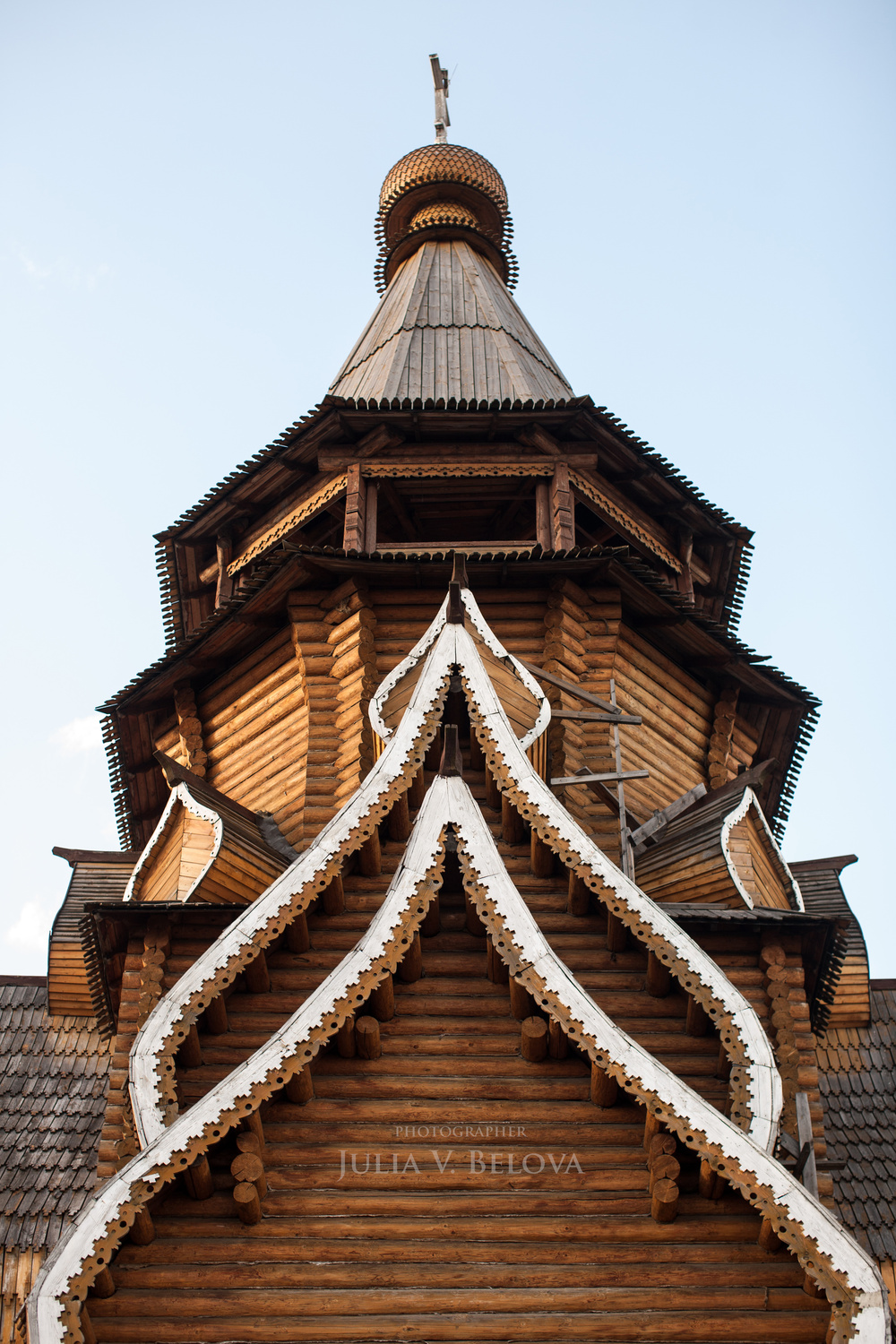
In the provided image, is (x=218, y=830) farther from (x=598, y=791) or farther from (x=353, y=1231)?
(x=353, y=1231)

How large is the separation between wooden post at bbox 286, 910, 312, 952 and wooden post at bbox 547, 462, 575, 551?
702 cm

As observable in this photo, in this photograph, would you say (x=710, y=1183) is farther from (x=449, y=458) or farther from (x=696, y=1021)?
(x=449, y=458)

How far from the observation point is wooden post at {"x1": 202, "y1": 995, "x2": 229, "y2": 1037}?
815cm

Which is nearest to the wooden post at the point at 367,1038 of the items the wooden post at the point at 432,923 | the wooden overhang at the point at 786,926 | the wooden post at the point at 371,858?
the wooden post at the point at 432,923

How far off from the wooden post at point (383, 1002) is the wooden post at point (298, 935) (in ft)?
2.47

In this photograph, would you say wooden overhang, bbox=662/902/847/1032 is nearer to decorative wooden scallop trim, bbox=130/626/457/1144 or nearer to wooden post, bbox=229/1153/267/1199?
decorative wooden scallop trim, bbox=130/626/457/1144

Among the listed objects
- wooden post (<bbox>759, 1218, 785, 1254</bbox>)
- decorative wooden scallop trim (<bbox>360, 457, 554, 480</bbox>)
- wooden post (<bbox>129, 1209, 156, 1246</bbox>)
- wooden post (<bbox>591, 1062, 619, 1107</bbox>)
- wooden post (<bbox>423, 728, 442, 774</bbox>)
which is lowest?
wooden post (<bbox>759, 1218, 785, 1254</bbox>)

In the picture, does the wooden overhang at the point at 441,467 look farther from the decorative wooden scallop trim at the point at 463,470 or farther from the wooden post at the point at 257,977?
the wooden post at the point at 257,977

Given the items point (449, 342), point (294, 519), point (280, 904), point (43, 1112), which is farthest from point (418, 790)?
point (449, 342)

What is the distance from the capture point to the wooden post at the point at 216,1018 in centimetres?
815

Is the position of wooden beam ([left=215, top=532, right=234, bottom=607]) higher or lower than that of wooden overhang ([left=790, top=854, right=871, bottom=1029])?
higher

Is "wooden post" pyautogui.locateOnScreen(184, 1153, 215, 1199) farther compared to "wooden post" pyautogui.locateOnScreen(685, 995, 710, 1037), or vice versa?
"wooden post" pyautogui.locateOnScreen(685, 995, 710, 1037)

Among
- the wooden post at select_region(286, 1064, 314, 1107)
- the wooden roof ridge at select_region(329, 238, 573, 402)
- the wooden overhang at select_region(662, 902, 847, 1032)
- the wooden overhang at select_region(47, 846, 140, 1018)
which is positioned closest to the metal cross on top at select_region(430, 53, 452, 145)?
the wooden roof ridge at select_region(329, 238, 573, 402)

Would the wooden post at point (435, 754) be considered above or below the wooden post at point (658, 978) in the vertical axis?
above
